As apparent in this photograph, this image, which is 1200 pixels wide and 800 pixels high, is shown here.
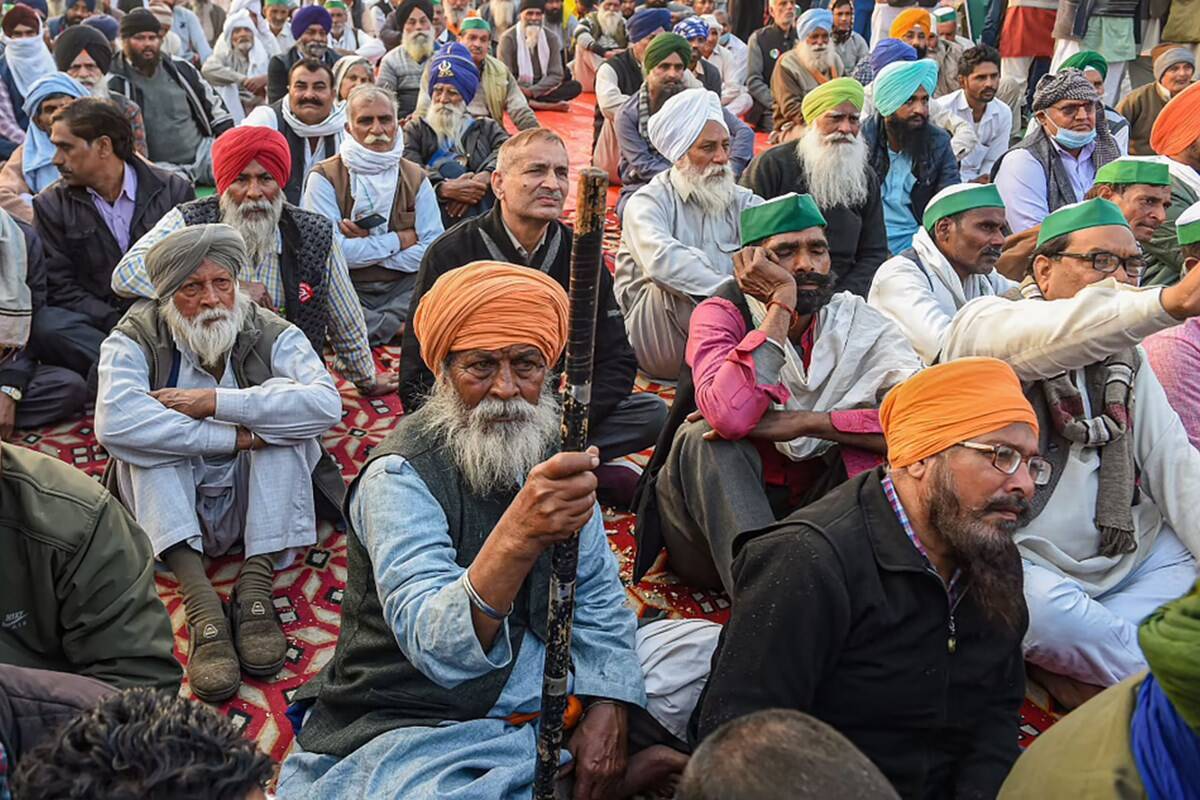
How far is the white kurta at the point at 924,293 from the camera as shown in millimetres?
3793

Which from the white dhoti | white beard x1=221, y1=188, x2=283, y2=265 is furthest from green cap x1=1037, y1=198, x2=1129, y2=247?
white beard x1=221, y1=188, x2=283, y2=265

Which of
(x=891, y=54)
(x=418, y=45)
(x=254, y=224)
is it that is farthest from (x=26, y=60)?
(x=891, y=54)

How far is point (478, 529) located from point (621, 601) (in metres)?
0.45

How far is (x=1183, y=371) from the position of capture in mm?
3613

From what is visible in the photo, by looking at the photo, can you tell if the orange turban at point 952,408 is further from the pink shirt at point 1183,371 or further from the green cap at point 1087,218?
the pink shirt at point 1183,371

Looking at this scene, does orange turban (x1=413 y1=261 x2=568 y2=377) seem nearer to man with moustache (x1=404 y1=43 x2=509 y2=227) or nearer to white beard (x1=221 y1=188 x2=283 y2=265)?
white beard (x1=221 y1=188 x2=283 y2=265)

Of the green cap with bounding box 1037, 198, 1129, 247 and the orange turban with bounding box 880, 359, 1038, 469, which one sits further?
the green cap with bounding box 1037, 198, 1129, 247

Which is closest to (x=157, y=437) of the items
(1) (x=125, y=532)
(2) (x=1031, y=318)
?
(1) (x=125, y=532)

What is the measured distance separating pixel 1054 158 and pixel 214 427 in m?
4.48

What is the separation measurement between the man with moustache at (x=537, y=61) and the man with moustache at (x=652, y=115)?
400 centimetres

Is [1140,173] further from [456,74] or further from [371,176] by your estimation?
[456,74]

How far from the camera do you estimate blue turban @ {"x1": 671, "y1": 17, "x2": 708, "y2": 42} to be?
10188 mm

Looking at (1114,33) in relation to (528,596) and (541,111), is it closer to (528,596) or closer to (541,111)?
(541,111)

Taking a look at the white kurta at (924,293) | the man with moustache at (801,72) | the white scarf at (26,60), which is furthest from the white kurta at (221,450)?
the man with moustache at (801,72)
